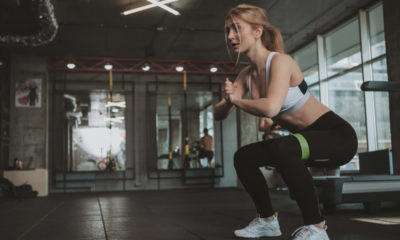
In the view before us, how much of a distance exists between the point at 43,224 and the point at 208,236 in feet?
5.27

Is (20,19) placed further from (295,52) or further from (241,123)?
(295,52)

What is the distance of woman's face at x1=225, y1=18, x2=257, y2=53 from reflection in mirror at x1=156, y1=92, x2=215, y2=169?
8.07 meters

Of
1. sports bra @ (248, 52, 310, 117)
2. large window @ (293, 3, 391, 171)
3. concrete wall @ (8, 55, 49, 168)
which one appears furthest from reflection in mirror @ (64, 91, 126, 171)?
sports bra @ (248, 52, 310, 117)

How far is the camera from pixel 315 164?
1954 millimetres

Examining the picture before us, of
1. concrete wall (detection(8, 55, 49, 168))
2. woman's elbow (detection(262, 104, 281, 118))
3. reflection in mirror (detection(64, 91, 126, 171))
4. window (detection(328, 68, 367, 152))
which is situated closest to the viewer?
woman's elbow (detection(262, 104, 281, 118))

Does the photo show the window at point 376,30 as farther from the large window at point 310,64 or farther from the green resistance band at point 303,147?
the green resistance band at point 303,147

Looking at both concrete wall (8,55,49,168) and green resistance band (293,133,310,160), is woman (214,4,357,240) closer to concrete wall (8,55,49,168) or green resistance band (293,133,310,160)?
green resistance band (293,133,310,160)

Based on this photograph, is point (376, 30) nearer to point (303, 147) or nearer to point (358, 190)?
point (358, 190)

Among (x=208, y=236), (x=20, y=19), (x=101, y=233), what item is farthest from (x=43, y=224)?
(x=20, y=19)

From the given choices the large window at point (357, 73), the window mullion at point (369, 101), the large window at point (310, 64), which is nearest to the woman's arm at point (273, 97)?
the large window at point (357, 73)

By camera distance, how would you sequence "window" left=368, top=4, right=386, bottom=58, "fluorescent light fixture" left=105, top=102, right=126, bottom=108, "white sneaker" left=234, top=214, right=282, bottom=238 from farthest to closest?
1. "fluorescent light fixture" left=105, top=102, right=126, bottom=108
2. "window" left=368, top=4, right=386, bottom=58
3. "white sneaker" left=234, top=214, right=282, bottom=238

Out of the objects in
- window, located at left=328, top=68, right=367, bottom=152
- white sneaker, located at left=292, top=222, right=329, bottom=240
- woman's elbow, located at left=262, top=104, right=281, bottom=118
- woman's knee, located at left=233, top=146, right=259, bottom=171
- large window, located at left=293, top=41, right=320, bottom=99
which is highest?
large window, located at left=293, top=41, right=320, bottom=99

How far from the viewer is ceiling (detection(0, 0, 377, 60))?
710 cm

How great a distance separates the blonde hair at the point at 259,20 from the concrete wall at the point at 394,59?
410cm
